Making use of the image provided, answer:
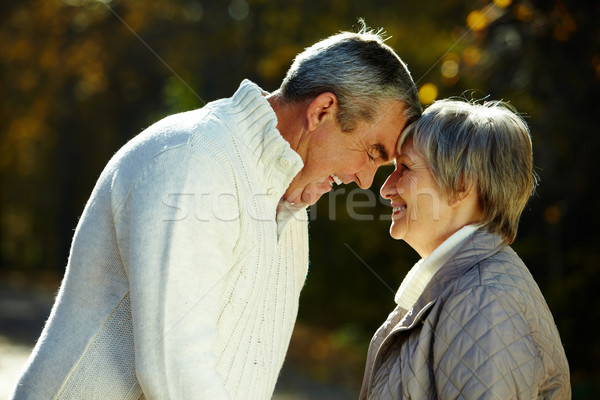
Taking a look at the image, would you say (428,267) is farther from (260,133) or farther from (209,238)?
(209,238)

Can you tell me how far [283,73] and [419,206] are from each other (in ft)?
19.0

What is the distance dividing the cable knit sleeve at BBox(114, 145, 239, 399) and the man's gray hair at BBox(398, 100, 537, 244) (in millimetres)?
842

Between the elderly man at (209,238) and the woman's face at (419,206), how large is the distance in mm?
Answer: 109

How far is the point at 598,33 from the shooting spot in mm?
4793

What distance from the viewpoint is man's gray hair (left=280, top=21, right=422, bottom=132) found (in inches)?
88.1

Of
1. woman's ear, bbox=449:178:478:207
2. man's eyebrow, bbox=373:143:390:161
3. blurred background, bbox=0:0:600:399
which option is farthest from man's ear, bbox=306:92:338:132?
blurred background, bbox=0:0:600:399

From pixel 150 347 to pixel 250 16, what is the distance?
7.94m

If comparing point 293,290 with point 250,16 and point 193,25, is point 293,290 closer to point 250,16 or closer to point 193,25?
point 250,16

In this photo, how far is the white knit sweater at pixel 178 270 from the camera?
5.74 feet

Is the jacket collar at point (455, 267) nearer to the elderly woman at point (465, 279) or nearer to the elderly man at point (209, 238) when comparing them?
the elderly woman at point (465, 279)

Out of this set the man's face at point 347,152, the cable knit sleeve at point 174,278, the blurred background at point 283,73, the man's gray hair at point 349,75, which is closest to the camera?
the cable knit sleeve at point 174,278

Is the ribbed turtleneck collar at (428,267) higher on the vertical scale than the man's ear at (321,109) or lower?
lower

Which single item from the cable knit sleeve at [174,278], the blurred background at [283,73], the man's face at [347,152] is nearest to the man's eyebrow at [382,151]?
the man's face at [347,152]

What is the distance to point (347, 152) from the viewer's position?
2.42 metres
